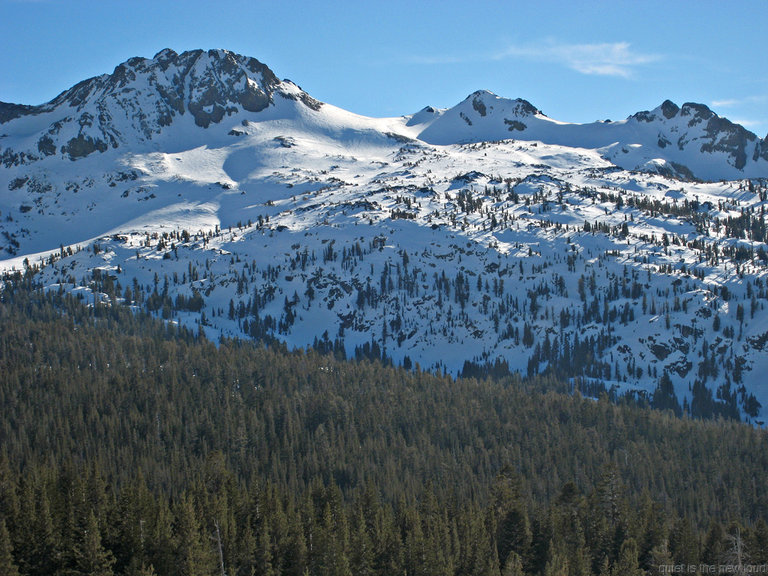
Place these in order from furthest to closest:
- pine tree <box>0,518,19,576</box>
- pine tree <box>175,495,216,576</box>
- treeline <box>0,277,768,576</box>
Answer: treeline <box>0,277,768,576</box> < pine tree <box>175,495,216,576</box> < pine tree <box>0,518,19,576</box>

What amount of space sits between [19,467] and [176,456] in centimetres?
2876

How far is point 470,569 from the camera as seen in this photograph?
106m

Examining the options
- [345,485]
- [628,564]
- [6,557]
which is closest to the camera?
[6,557]

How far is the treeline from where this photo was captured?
101375mm

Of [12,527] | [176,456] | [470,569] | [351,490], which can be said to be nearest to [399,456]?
[351,490]

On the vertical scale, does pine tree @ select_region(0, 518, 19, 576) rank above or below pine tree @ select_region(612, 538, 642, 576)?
above

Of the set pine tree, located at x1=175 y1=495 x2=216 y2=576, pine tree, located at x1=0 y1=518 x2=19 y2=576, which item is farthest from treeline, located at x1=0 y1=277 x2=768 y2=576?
pine tree, located at x1=175 y1=495 x2=216 y2=576

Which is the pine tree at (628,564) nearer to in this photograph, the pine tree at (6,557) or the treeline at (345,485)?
the treeline at (345,485)

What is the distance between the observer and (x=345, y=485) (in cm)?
16650

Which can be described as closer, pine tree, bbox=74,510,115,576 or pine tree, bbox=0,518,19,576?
pine tree, bbox=0,518,19,576

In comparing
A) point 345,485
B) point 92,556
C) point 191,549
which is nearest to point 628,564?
point 191,549

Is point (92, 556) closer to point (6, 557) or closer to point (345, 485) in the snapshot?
point (6, 557)

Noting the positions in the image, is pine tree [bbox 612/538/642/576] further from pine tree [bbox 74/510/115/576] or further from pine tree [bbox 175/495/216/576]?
pine tree [bbox 74/510/115/576]

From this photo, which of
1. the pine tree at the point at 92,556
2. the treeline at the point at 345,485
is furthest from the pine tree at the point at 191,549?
the pine tree at the point at 92,556
